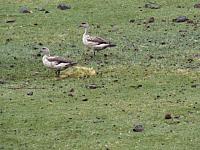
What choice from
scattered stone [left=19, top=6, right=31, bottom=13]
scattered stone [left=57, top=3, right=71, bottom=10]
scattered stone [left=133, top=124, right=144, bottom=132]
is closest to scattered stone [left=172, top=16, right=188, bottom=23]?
scattered stone [left=57, top=3, right=71, bottom=10]

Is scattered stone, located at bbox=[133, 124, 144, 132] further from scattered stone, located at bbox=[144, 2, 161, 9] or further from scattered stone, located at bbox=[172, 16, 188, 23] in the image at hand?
scattered stone, located at bbox=[144, 2, 161, 9]

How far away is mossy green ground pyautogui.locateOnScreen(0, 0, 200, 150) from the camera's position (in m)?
16.6

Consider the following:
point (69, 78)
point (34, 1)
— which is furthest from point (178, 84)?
point (34, 1)

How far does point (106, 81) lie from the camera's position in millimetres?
21734

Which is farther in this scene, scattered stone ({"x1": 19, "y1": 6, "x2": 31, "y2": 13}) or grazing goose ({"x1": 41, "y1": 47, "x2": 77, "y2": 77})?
scattered stone ({"x1": 19, "y1": 6, "x2": 31, "y2": 13})

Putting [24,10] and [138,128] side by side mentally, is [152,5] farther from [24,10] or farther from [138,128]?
[138,128]

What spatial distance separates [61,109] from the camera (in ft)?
61.4

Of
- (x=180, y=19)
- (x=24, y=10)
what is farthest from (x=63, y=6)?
(x=180, y=19)

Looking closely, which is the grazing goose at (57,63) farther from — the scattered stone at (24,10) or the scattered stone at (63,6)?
the scattered stone at (63,6)

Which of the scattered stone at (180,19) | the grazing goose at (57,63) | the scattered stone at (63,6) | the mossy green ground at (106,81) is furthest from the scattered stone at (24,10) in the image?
the grazing goose at (57,63)

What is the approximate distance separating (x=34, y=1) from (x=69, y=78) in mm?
13406

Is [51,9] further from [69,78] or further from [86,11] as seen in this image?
[69,78]

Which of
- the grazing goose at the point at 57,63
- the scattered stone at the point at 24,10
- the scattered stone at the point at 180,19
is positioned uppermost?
the grazing goose at the point at 57,63

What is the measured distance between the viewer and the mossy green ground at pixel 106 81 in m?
16.6
